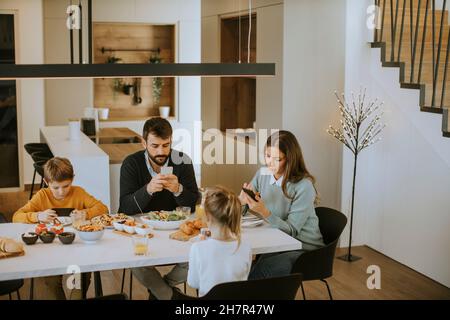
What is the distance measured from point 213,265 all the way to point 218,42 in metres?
4.28

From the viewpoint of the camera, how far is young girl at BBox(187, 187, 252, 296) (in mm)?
2908

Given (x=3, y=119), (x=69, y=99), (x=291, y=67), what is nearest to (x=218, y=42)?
(x=291, y=67)

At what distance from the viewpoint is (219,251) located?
9.54 feet

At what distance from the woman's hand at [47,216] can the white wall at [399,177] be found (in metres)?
2.87

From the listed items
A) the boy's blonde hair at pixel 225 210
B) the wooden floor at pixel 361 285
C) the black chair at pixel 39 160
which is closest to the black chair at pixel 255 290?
the boy's blonde hair at pixel 225 210

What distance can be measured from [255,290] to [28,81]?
248 inches

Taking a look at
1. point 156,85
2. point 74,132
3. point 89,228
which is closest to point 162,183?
point 89,228

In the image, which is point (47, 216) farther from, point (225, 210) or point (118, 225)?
point (225, 210)

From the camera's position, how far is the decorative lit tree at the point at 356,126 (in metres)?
5.56

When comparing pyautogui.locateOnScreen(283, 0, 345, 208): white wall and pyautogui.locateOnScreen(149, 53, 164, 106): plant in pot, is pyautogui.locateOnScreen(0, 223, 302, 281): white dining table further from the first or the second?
pyautogui.locateOnScreen(149, 53, 164, 106): plant in pot

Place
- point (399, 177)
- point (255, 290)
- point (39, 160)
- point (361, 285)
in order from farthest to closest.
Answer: point (39, 160) → point (399, 177) → point (361, 285) → point (255, 290)

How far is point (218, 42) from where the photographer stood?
6.86 meters

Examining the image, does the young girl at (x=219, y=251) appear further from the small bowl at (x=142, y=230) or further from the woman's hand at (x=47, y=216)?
the woman's hand at (x=47, y=216)

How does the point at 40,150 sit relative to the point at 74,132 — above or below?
below
